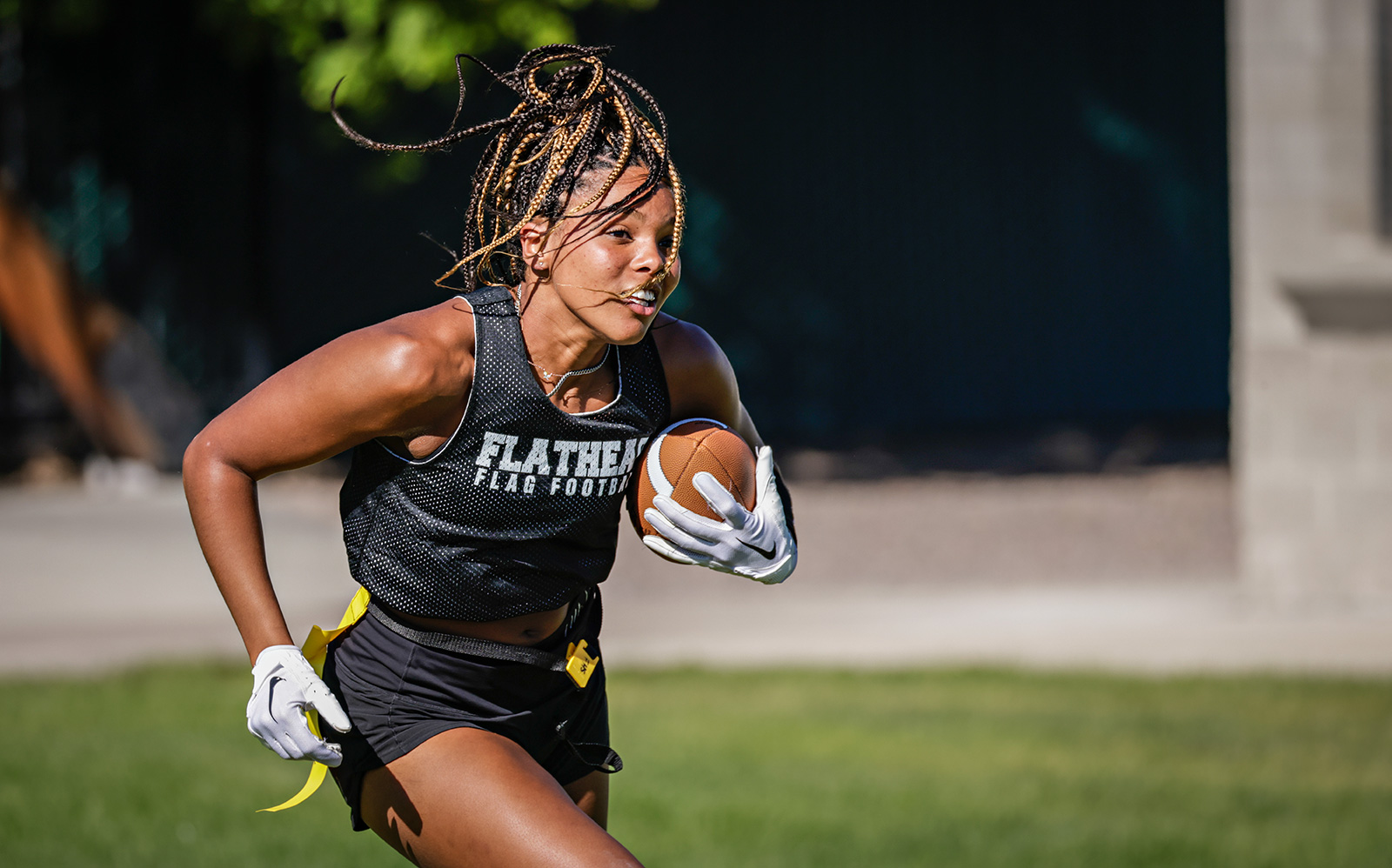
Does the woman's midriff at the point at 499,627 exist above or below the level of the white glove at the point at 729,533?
below

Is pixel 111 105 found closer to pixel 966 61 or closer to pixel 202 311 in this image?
pixel 202 311

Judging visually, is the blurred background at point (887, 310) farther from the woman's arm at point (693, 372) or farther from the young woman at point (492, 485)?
the young woman at point (492, 485)

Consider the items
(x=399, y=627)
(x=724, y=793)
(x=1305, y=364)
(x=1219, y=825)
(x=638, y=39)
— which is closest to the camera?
(x=399, y=627)

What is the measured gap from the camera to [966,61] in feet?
63.8

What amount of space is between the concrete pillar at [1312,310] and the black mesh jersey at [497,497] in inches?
301

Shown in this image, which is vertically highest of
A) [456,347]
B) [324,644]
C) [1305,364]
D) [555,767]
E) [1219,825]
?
[456,347]

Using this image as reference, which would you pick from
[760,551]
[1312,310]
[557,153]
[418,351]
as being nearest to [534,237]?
[557,153]

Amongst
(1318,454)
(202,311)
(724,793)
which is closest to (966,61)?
(202,311)

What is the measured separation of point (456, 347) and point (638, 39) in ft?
54.2

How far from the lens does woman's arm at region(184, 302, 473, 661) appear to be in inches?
115

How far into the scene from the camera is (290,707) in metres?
2.83

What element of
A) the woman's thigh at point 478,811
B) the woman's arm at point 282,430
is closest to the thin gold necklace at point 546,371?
the woman's arm at point 282,430

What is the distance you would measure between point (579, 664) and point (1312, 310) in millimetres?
7774

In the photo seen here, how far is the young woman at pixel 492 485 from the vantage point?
293cm
